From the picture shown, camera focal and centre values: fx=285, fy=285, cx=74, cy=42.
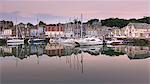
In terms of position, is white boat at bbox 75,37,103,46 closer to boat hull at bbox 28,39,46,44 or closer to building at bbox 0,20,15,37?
boat hull at bbox 28,39,46,44

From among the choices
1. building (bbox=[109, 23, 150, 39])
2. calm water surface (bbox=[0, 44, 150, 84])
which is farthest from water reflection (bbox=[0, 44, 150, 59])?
building (bbox=[109, 23, 150, 39])

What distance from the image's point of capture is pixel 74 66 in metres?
3.11

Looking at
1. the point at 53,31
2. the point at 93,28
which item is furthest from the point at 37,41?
the point at 93,28

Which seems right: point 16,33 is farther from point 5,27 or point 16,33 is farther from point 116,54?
point 116,54

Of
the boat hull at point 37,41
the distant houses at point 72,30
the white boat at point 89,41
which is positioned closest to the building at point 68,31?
the distant houses at point 72,30

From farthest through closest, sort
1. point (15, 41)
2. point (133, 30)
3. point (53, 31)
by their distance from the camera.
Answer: point (15, 41)
point (133, 30)
point (53, 31)

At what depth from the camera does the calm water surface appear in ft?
8.77

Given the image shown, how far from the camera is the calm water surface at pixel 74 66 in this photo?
267 centimetres

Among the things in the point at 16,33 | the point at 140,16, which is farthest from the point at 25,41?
the point at 140,16

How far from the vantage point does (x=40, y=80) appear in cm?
264

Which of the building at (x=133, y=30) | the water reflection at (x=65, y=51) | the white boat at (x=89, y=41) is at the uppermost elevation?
the building at (x=133, y=30)

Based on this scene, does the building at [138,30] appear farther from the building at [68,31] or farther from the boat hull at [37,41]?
the boat hull at [37,41]

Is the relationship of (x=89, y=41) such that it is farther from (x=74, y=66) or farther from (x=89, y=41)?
(x=74, y=66)
